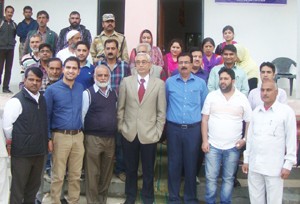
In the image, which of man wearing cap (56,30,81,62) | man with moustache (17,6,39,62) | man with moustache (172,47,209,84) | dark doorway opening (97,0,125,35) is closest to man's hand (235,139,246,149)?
man with moustache (172,47,209,84)

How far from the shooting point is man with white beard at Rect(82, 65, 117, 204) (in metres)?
5.67

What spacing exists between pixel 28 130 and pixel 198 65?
2.60 m

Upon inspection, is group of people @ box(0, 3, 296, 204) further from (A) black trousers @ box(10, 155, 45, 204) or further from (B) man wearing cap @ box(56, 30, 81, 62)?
(B) man wearing cap @ box(56, 30, 81, 62)

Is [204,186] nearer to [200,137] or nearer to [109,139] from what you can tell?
[200,137]

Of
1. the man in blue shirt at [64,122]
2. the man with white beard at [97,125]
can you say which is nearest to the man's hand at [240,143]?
the man with white beard at [97,125]

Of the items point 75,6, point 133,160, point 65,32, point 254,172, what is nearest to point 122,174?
point 133,160

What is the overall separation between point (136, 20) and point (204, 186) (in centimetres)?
394

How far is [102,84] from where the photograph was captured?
18.6 feet

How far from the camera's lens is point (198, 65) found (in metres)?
6.31

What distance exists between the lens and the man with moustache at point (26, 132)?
16.6ft

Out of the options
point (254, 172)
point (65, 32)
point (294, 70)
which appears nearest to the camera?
point (254, 172)

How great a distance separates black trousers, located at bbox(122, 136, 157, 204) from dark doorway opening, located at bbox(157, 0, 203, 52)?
19.7 feet

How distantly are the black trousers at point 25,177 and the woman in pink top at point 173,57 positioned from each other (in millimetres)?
2554

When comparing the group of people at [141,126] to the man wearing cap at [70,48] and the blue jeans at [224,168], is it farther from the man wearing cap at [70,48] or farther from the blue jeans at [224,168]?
the man wearing cap at [70,48]
